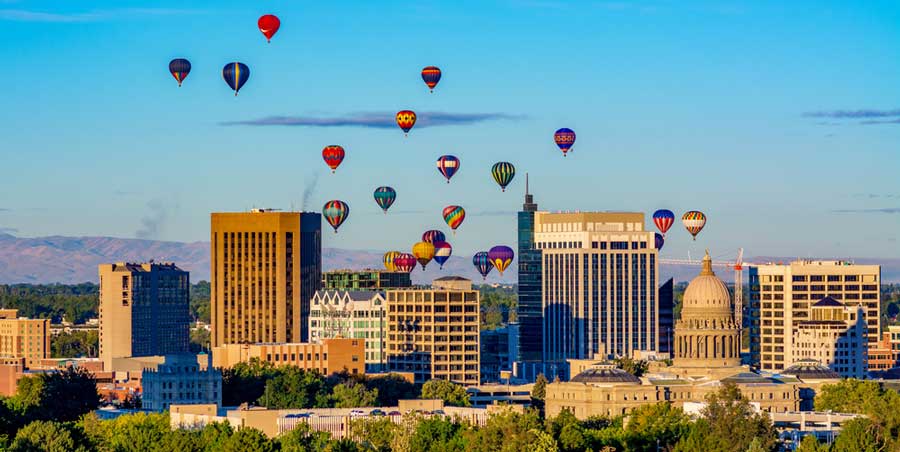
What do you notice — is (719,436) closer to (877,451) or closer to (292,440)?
(877,451)

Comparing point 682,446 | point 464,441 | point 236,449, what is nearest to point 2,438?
point 236,449

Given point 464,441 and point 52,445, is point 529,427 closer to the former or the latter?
point 464,441

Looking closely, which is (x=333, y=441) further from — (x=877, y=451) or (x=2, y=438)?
(x=877, y=451)

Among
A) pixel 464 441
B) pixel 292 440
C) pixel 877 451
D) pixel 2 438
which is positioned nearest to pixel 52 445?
pixel 2 438

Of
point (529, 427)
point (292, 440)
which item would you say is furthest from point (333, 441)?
point (529, 427)
